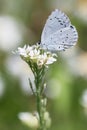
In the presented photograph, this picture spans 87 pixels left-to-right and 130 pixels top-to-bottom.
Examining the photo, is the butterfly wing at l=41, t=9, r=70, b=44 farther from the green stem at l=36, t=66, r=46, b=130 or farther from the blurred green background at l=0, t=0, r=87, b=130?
the blurred green background at l=0, t=0, r=87, b=130

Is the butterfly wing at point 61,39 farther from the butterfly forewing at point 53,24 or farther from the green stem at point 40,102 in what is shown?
the green stem at point 40,102

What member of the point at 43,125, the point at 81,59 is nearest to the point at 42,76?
the point at 43,125

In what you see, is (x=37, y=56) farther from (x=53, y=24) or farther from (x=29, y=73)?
(x=29, y=73)

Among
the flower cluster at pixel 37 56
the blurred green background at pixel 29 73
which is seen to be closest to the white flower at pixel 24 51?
the flower cluster at pixel 37 56

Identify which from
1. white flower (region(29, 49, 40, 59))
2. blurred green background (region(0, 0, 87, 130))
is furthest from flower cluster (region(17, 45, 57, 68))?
blurred green background (region(0, 0, 87, 130))

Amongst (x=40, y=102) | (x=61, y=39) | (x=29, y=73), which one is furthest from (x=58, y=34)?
(x=29, y=73)

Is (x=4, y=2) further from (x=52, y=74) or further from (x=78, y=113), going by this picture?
(x=78, y=113)
